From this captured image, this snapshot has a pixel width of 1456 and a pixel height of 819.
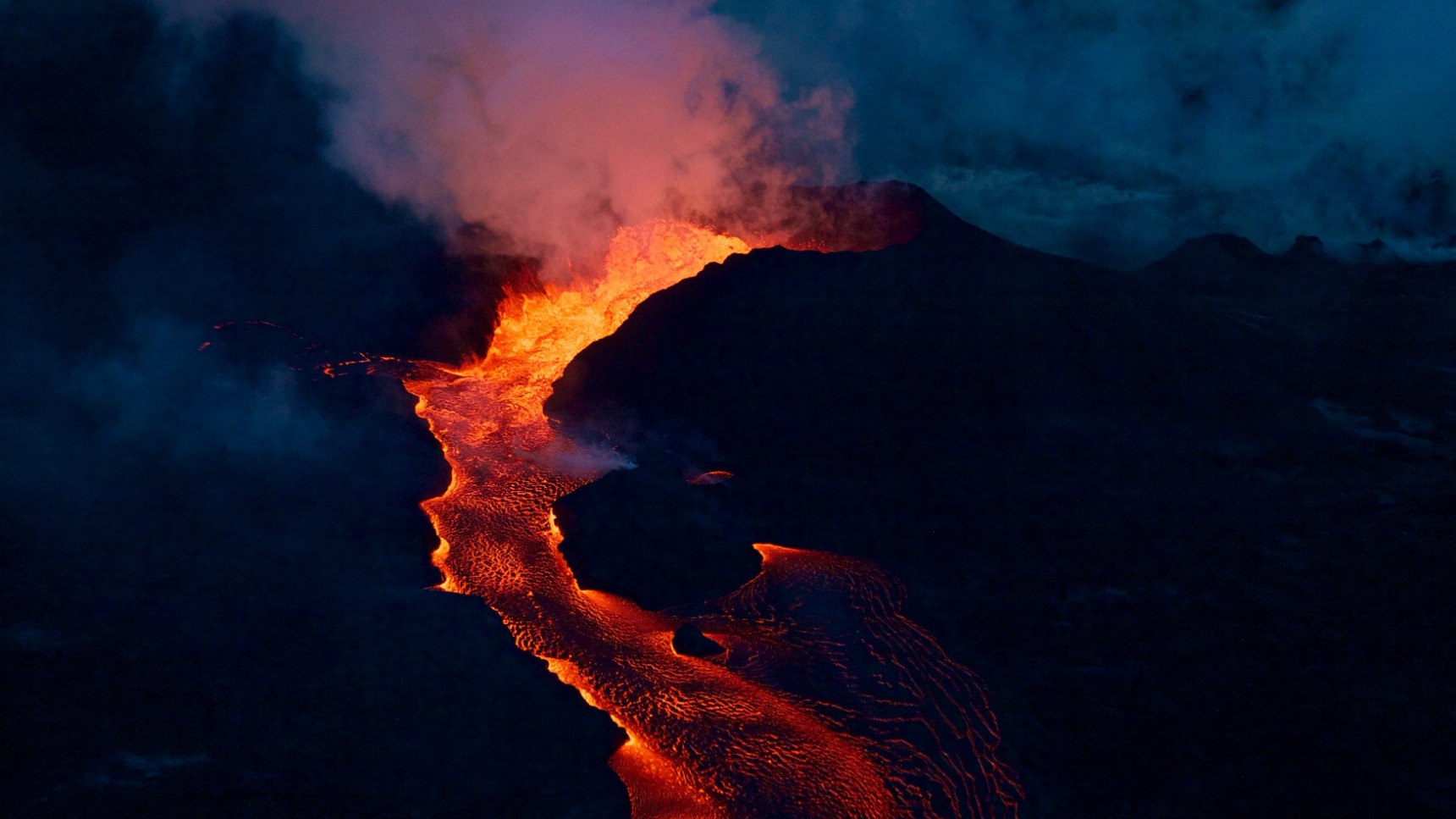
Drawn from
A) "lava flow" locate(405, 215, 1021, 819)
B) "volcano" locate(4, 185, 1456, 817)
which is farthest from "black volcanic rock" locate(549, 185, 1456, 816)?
"lava flow" locate(405, 215, 1021, 819)

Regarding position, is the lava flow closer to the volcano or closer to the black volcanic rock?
the volcano

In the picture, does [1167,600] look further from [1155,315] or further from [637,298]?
[637,298]

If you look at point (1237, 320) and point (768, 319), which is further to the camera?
point (1237, 320)

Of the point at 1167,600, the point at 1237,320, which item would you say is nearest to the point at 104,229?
the point at 1167,600

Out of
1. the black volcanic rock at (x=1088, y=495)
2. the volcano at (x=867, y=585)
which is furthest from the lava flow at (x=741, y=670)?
the black volcanic rock at (x=1088, y=495)

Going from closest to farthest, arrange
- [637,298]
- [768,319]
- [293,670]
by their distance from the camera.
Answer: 1. [293,670]
2. [768,319]
3. [637,298]

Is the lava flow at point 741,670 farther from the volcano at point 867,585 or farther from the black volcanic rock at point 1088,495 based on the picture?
the black volcanic rock at point 1088,495
